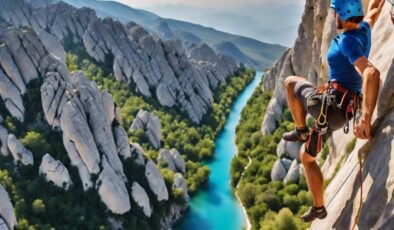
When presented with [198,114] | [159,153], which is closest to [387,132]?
[159,153]

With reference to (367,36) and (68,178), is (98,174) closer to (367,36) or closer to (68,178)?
(68,178)

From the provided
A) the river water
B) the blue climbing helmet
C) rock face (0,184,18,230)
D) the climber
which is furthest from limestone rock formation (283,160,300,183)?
the blue climbing helmet

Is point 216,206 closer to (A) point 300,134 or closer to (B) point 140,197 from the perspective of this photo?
(B) point 140,197

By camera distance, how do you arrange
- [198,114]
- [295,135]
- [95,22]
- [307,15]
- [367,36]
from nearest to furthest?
[367,36] < [295,135] < [307,15] < [198,114] < [95,22]

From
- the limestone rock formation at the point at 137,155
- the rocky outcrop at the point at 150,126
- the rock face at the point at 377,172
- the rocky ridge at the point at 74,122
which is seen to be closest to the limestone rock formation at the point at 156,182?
the rocky ridge at the point at 74,122

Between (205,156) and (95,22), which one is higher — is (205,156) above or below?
below

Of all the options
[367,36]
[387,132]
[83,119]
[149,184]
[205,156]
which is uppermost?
[367,36]

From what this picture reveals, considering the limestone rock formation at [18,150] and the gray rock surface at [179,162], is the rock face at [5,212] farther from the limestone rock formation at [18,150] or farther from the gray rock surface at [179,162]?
the gray rock surface at [179,162]
